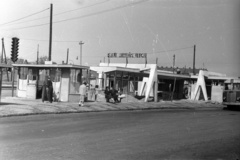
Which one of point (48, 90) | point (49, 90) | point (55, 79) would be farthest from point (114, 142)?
point (55, 79)

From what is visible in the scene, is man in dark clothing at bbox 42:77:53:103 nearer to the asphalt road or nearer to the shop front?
the shop front

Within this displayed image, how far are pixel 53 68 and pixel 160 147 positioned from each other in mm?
18165

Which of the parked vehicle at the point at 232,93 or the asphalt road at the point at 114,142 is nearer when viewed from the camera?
the asphalt road at the point at 114,142

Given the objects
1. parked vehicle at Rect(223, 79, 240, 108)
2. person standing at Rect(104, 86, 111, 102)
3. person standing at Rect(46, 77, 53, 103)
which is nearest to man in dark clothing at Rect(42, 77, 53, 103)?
person standing at Rect(46, 77, 53, 103)

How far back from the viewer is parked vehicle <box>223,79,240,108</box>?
90.4ft

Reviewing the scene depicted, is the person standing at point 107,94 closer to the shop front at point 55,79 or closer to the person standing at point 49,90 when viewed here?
the shop front at point 55,79

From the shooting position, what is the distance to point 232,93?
27781 mm

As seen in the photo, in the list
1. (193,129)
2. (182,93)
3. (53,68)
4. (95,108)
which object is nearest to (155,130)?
(193,129)

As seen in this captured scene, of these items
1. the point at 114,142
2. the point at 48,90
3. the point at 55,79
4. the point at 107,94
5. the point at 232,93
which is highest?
the point at 55,79

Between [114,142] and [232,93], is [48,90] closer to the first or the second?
[232,93]

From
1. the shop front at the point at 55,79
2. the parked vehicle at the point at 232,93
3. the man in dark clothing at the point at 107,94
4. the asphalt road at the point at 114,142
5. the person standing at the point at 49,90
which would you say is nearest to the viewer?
the asphalt road at the point at 114,142

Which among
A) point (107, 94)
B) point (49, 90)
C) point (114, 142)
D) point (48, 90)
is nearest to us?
point (114, 142)

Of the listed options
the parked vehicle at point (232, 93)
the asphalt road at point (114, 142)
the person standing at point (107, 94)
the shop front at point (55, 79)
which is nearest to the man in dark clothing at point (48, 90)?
the shop front at point (55, 79)

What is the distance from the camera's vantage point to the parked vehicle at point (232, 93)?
90.4 ft
